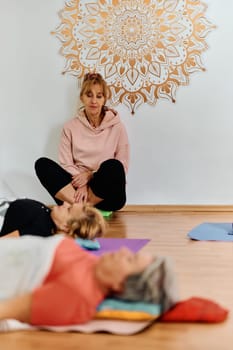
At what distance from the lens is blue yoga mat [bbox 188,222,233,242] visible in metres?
2.35

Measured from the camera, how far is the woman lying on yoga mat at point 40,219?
173 centimetres

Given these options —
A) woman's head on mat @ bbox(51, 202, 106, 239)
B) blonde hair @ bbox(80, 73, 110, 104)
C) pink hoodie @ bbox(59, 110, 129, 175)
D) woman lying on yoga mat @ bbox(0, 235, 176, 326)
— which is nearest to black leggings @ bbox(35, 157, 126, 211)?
pink hoodie @ bbox(59, 110, 129, 175)

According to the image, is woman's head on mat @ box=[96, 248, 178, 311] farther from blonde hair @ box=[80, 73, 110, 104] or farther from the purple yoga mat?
blonde hair @ box=[80, 73, 110, 104]

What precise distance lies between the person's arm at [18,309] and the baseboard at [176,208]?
1.92 metres

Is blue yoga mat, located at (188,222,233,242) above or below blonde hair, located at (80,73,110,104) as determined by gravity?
below

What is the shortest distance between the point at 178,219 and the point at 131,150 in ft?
1.75

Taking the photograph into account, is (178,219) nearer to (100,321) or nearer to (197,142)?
(197,142)

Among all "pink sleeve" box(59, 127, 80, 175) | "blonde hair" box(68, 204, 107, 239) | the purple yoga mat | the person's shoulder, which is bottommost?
the purple yoga mat

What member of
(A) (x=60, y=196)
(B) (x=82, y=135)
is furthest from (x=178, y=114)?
(A) (x=60, y=196)

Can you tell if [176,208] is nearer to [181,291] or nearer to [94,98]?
[94,98]

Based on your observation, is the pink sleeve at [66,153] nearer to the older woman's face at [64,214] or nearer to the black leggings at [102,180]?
the black leggings at [102,180]

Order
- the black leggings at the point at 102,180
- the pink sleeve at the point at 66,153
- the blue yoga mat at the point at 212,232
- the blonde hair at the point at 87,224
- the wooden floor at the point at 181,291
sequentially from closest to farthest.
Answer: the wooden floor at the point at 181,291 → the blonde hair at the point at 87,224 → the blue yoga mat at the point at 212,232 → the black leggings at the point at 102,180 → the pink sleeve at the point at 66,153

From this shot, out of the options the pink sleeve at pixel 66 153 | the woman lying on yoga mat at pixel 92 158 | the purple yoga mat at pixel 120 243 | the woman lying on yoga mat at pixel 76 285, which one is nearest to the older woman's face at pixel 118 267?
the woman lying on yoga mat at pixel 76 285

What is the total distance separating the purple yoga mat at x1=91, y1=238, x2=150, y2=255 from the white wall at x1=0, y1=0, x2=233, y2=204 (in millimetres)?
866
